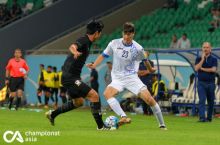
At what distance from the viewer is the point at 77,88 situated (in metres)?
17.9

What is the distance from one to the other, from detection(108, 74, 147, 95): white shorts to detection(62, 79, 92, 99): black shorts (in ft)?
3.42

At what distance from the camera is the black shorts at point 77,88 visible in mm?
17828

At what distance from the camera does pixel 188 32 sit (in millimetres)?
36781

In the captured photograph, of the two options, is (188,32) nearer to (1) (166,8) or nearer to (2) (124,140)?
(1) (166,8)

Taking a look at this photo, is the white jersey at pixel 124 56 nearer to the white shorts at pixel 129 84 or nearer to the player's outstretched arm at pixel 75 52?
the white shorts at pixel 129 84

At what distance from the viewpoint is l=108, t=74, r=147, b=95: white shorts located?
61.1 ft

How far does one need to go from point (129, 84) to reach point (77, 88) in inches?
56.4

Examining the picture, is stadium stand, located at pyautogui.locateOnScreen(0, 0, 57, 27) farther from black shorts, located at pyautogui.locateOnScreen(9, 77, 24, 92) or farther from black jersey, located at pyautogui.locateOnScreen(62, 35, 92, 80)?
black jersey, located at pyautogui.locateOnScreen(62, 35, 92, 80)

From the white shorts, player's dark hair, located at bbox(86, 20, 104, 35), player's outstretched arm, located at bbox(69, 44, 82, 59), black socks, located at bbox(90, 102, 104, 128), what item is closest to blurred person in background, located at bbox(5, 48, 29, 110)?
the white shorts

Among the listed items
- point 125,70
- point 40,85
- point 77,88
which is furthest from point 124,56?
point 40,85

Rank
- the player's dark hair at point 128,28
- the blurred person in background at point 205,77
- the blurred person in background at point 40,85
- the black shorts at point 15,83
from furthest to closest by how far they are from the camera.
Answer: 1. the blurred person in background at point 40,85
2. the black shorts at point 15,83
3. the blurred person in background at point 205,77
4. the player's dark hair at point 128,28

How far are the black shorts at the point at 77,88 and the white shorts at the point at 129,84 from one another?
104cm

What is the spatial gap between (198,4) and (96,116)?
21.7m

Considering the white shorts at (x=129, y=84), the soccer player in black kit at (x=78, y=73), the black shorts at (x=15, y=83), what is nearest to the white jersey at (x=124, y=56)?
the white shorts at (x=129, y=84)
